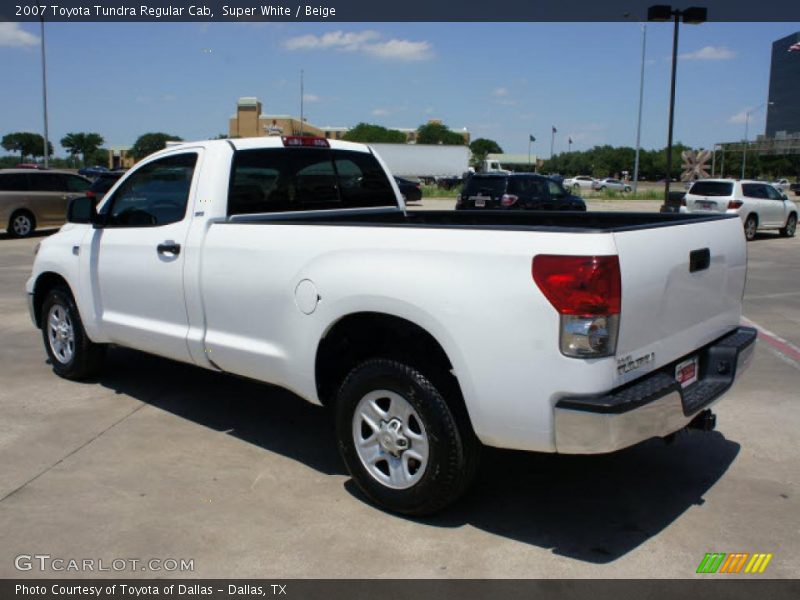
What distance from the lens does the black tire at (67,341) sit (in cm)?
599

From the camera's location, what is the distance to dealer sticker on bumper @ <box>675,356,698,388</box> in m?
3.74

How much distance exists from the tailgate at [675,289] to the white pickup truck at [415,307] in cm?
1

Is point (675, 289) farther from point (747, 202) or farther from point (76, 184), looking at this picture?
point (76, 184)

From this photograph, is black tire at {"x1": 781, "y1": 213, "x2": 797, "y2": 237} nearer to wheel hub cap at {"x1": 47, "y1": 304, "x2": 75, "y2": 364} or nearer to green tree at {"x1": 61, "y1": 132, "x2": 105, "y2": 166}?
wheel hub cap at {"x1": 47, "y1": 304, "x2": 75, "y2": 364}

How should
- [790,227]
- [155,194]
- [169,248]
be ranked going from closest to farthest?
[169,248] → [155,194] → [790,227]

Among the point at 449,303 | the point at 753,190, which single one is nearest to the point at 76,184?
the point at 753,190

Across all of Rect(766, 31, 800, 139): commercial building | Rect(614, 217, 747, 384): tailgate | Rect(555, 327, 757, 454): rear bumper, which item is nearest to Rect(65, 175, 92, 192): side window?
Rect(614, 217, 747, 384): tailgate

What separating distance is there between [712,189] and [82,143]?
109 meters

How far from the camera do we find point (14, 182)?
1888cm

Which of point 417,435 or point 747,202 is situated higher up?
point 747,202

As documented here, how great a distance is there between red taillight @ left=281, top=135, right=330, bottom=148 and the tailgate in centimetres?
276

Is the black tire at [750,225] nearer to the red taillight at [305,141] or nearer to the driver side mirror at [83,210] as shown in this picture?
the red taillight at [305,141]

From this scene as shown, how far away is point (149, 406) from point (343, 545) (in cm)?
266

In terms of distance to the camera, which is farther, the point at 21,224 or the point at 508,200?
the point at 508,200
